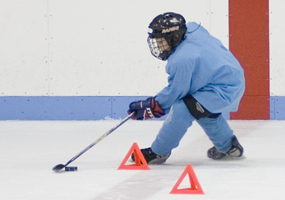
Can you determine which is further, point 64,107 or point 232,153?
point 64,107

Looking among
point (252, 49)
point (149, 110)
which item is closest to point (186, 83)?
point (149, 110)

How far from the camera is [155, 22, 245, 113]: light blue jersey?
216 centimetres

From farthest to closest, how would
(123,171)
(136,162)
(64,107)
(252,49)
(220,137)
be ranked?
(64,107) < (252,49) < (220,137) < (136,162) < (123,171)

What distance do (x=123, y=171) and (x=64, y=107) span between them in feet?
8.69

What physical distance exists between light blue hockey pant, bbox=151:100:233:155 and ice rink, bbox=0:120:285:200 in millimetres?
87

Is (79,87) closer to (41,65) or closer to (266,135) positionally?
(41,65)

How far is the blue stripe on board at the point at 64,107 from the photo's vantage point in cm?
468

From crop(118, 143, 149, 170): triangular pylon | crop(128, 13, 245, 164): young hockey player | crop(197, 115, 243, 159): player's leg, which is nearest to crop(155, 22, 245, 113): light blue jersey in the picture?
crop(128, 13, 245, 164): young hockey player

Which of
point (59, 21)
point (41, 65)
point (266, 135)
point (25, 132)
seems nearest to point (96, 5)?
point (59, 21)

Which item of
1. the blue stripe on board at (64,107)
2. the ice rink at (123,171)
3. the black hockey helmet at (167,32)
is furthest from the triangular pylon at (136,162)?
the blue stripe on board at (64,107)

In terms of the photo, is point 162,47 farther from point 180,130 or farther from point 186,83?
point 180,130

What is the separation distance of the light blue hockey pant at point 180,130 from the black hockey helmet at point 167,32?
0.25 meters

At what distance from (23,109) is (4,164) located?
2.45m

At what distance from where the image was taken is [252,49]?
4598 millimetres
